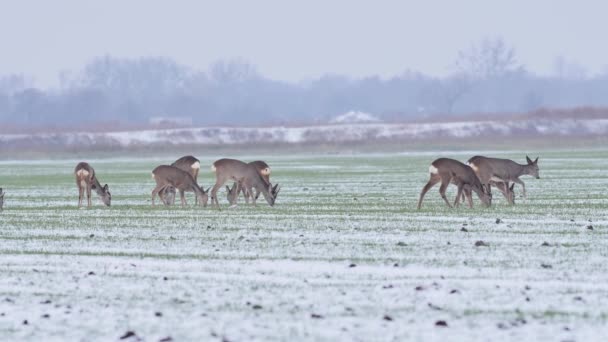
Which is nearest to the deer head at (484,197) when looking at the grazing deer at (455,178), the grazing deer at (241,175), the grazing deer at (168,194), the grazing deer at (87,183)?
the grazing deer at (455,178)

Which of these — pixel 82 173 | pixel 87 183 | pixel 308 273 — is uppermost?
pixel 82 173

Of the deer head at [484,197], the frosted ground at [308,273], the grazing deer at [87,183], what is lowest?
the frosted ground at [308,273]

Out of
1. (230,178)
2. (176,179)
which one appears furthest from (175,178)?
(230,178)

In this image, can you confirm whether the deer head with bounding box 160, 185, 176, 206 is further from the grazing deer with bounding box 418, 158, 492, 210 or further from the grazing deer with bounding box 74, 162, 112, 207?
the grazing deer with bounding box 418, 158, 492, 210

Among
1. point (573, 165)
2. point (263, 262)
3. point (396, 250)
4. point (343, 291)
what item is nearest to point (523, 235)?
point (396, 250)

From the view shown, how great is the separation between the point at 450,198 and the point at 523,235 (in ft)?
37.6

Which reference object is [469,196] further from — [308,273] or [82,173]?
[308,273]

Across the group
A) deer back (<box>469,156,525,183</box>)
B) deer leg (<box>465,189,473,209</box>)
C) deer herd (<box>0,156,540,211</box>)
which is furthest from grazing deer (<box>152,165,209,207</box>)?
deer back (<box>469,156,525,183</box>)

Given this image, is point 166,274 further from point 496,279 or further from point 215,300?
point 496,279

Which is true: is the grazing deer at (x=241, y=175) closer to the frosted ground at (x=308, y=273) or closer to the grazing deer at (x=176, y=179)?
the grazing deer at (x=176, y=179)

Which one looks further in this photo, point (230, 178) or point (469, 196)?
point (230, 178)

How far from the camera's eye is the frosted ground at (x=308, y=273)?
43.2ft

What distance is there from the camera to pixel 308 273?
1702cm

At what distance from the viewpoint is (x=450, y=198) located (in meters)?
32.9
